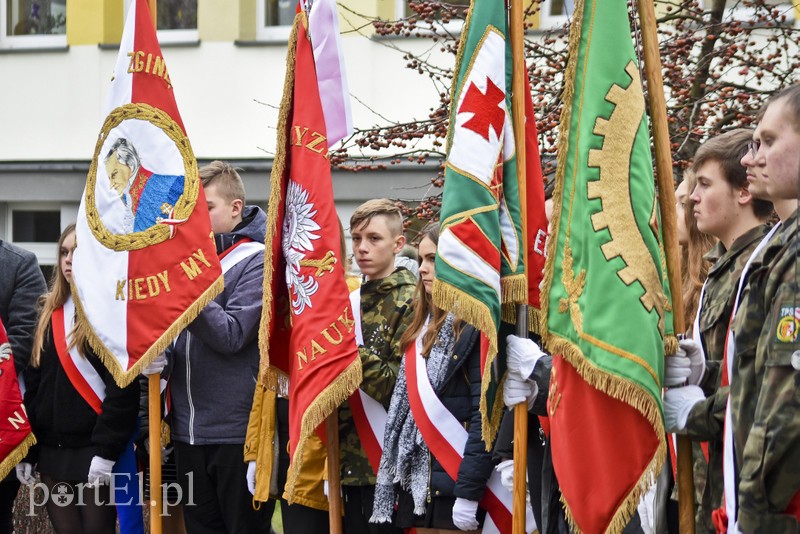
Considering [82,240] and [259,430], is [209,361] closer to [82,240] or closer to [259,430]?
[259,430]

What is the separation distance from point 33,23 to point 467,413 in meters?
10.0

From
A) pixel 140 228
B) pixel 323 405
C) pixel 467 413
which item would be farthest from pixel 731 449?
pixel 140 228

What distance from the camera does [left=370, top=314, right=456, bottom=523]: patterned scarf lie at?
5051 mm

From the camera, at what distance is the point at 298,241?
5.21 metres

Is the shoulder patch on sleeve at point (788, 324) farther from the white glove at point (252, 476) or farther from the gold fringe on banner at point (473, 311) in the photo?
the white glove at point (252, 476)

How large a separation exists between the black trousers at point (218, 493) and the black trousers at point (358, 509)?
0.50 metres

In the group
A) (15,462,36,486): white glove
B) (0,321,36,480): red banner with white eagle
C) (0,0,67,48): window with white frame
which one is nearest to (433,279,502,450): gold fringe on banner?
(0,321,36,480): red banner with white eagle

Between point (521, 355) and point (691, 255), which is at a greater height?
point (691, 255)

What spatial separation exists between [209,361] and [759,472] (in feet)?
10.4

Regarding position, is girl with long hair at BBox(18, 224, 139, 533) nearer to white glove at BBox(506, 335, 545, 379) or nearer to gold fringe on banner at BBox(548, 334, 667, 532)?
white glove at BBox(506, 335, 545, 379)

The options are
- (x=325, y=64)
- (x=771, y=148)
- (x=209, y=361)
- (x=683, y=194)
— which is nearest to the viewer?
(x=771, y=148)

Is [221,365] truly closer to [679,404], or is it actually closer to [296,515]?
[296,515]

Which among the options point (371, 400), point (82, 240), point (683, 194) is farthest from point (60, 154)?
point (683, 194)

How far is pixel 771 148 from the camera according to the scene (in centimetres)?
347
